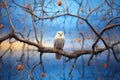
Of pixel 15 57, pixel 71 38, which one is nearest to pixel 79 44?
pixel 71 38

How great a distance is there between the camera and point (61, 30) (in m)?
3.63

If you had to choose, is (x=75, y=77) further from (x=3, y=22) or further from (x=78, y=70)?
(x=3, y=22)

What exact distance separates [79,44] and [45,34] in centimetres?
52

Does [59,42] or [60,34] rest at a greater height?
[60,34]

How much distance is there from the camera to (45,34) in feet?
11.8

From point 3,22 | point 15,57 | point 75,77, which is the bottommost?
point 75,77

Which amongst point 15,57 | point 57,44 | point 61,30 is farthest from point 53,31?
point 15,57

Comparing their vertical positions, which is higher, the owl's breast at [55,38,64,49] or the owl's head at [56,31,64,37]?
the owl's head at [56,31,64,37]

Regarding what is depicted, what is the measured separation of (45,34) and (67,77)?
70 centimetres

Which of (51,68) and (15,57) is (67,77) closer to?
(51,68)

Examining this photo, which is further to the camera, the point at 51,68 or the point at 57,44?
the point at 51,68

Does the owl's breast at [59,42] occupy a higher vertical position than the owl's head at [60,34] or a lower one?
lower

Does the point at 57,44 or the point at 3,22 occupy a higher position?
the point at 3,22

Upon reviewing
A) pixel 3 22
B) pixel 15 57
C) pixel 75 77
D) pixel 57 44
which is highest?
pixel 3 22
